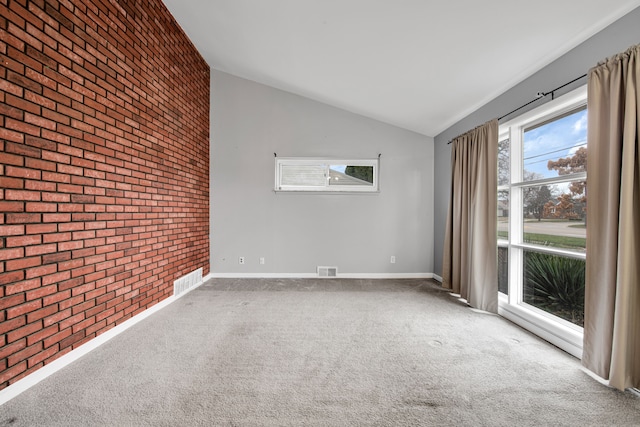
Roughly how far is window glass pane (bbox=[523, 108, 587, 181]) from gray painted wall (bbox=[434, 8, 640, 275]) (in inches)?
10.6

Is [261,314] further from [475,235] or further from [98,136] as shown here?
[475,235]

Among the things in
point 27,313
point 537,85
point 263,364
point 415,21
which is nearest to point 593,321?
point 537,85

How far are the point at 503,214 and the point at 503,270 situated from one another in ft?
2.15

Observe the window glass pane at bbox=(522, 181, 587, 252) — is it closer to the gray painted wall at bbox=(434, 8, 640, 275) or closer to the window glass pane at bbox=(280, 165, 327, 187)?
the gray painted wall at bbox=(434, 8, 640, 275)

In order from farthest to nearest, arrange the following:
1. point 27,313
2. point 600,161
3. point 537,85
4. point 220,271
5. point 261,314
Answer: point 220,271 < point 261,314 < point 537,85 < point 600,161 < point 27,313

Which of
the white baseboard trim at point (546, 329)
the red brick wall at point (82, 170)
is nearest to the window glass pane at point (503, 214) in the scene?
the white baseboard trim at point (546, 329)

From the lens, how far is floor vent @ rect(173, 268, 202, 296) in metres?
3.09

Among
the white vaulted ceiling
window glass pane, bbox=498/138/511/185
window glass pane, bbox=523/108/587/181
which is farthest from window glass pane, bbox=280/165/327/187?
window glass pane, bbox=523/108/587/181

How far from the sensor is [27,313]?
4.99ft

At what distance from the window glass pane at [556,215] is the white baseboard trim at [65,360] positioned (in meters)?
4.08

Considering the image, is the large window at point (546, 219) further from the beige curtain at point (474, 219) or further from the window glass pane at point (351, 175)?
the window glass pane at point (351, 175)

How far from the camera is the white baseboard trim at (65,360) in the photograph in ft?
4.72

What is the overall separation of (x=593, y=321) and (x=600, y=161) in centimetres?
110

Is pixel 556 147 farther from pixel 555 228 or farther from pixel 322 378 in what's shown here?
pixel 322 378
